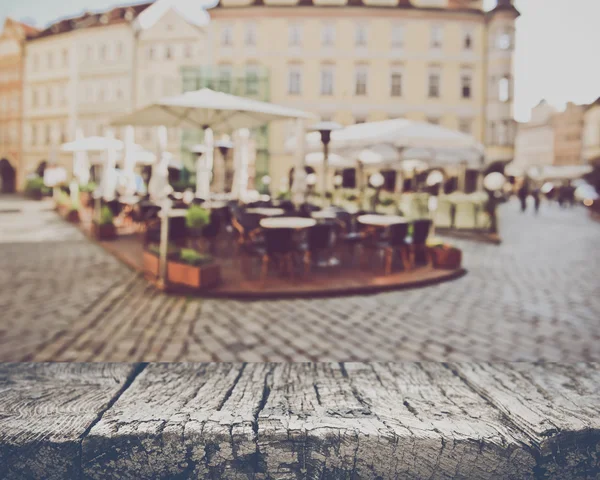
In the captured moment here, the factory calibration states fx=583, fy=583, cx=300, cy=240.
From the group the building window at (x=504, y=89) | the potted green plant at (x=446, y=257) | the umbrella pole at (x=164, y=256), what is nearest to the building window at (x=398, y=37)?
the building window at (x=504, y=89)

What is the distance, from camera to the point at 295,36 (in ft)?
119

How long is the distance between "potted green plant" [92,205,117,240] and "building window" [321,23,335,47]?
1040 inches

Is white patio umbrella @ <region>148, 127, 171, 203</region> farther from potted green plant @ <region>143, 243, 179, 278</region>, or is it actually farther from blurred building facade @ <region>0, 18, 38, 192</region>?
blurred building facade @ <region>0, 18, 38, 192</region>

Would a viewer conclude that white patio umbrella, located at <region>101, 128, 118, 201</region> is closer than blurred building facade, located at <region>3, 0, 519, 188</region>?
Yes

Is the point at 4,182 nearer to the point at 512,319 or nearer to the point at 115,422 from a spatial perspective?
the point at 512,319

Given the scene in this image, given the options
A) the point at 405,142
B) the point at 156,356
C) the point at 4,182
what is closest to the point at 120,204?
the point at 405,142

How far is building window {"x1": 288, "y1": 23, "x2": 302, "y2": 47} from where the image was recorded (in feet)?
119

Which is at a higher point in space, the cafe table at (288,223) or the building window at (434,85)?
the building window at (434,85)

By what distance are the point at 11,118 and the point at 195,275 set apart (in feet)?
172

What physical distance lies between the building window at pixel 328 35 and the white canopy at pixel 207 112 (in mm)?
24720

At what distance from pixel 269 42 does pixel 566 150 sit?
64.1 meters

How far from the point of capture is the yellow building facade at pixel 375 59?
3609 cm

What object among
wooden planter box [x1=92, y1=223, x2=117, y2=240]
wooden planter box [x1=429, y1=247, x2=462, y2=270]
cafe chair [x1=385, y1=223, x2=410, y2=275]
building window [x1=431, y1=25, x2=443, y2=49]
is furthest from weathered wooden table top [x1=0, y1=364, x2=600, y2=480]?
building window [x1=431, y1=25, x2=443, y2=49]

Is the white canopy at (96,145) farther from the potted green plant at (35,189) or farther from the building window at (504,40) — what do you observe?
the building window at (504,40)
